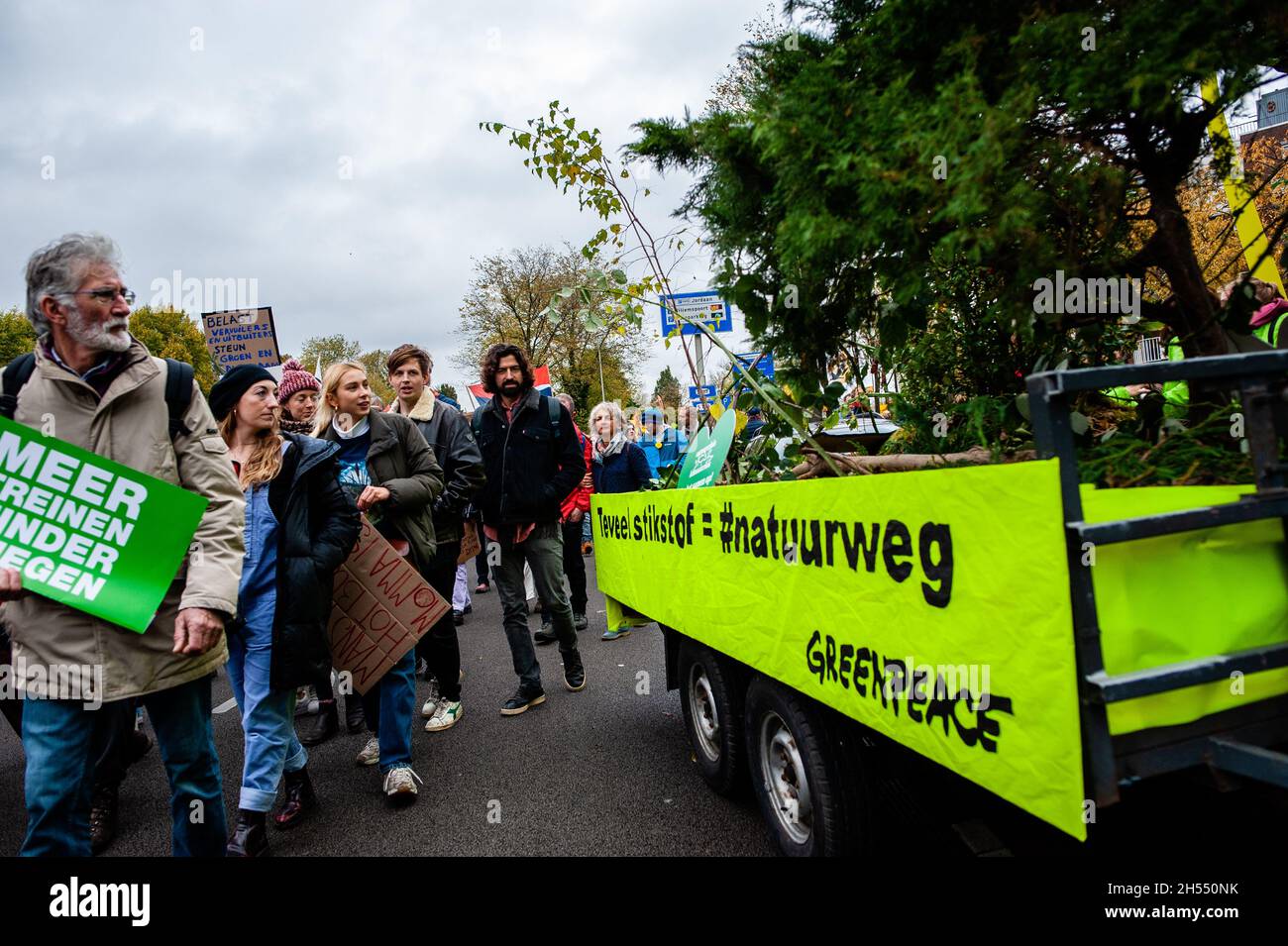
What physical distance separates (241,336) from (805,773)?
13570 mm

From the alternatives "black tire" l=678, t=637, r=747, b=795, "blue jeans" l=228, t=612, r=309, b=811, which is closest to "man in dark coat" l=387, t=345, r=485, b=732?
"blue jeans" l=228, t=612, r=309, b=811

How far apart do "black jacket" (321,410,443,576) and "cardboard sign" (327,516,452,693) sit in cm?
34

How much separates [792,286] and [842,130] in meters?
0.54

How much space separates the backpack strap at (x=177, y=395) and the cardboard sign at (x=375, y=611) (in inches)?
49.4

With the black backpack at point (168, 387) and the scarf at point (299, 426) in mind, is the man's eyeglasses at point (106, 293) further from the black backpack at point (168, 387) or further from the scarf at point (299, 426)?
the scarf at point (299, 426)

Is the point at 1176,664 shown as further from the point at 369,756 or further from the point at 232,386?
the point at 369,756

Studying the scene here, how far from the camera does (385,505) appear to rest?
13.1 feet

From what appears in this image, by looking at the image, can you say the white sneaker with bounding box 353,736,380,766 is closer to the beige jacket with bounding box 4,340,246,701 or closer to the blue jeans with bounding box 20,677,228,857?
the blue jeans with bounding box 20,677,228,857

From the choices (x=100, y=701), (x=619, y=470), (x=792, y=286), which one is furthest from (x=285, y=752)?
(x=619, y=470)

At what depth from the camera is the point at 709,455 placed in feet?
11.9

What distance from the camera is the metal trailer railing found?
4.36 ft

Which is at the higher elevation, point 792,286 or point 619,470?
point 792,286
